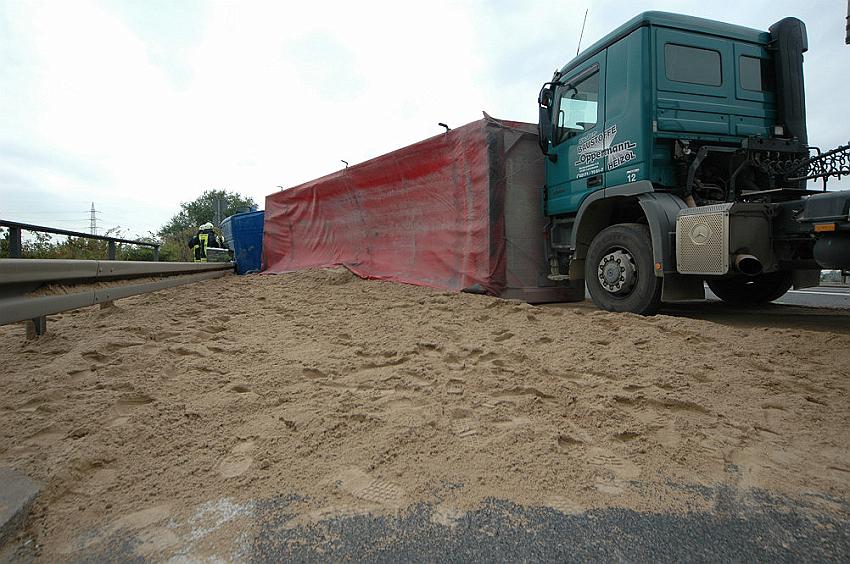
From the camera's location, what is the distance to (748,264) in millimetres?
4203

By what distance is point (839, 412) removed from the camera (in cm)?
251

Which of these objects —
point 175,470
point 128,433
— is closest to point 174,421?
point 128,433

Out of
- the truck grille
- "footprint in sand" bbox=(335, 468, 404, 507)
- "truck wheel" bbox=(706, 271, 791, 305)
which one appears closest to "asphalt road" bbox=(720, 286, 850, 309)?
"truck wheel" bbox=(706, 271, 791, 305)

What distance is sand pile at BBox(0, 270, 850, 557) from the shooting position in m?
1.87

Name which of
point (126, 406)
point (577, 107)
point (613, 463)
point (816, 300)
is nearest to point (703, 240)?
point (577, 107)

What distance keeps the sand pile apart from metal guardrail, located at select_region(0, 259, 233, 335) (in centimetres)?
39

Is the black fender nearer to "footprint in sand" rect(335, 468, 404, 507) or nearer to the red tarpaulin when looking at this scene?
the red tarpaulin

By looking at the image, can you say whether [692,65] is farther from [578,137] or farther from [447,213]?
[447,213]

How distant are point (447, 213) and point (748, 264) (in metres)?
3.88

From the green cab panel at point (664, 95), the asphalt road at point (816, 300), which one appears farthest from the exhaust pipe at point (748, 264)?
the asphalt road at point (816, 300)

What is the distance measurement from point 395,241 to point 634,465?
6173 mm

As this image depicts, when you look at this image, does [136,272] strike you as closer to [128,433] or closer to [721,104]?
[128,433]

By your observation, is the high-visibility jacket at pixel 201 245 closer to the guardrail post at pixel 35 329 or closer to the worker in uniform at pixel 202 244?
the worker in uniform at pixel 202 244

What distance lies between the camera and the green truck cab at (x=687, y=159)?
4.28m
